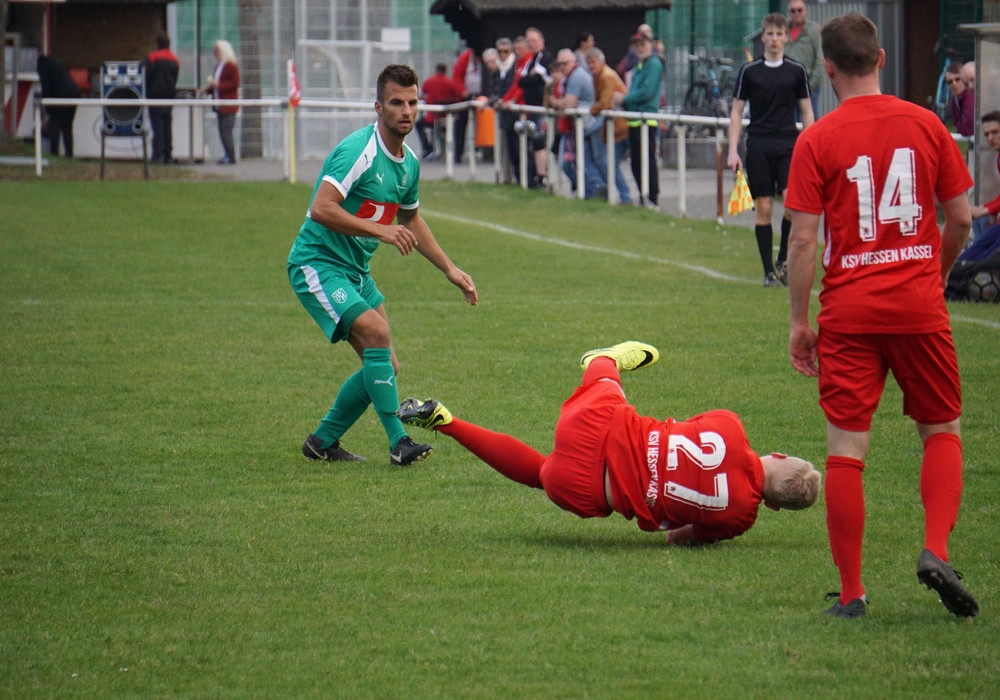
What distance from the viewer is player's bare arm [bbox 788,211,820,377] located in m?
4.28

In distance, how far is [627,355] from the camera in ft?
19.5

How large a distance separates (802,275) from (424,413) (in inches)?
70.2

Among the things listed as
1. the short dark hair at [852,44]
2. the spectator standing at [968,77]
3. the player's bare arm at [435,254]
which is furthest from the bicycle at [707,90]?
the short dark hair at [852,44]

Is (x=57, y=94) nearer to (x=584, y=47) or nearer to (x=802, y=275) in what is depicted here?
(x=584, y=47)

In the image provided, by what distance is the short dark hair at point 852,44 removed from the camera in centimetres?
426

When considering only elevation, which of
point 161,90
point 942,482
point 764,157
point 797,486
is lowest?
point 797,486

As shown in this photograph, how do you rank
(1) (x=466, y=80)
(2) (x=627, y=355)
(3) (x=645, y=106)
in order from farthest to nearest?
(1) (x=466, y=80) → (3) (x=645, y=106) → (2) (x=627, y=355)

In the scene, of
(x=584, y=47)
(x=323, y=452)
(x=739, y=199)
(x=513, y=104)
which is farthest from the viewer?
(x=513, y=104)

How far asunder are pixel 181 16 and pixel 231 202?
18.7 m

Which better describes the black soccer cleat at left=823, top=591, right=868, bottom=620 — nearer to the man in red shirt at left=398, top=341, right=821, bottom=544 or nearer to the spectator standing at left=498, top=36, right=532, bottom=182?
the man in red shirt at left=398, top=341, right=821, bottom=544

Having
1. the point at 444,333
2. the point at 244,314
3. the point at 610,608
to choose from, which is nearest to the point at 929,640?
the point at 610,608

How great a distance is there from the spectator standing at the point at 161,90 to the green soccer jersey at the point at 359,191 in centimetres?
2005

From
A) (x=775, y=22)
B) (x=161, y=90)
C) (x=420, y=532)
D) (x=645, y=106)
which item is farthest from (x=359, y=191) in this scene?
A: (x=161, y=90)

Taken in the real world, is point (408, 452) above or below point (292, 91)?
below
